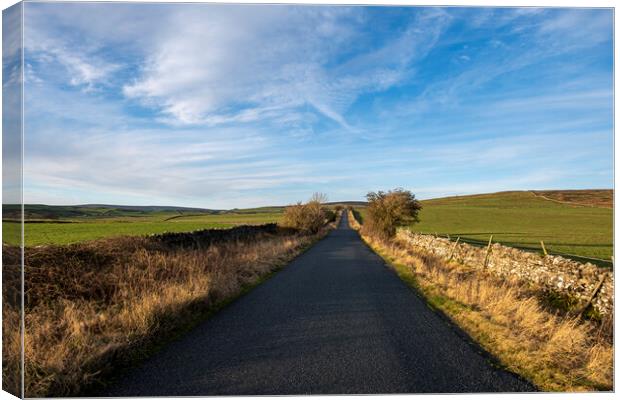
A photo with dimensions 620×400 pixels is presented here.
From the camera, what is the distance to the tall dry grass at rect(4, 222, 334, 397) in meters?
4.23

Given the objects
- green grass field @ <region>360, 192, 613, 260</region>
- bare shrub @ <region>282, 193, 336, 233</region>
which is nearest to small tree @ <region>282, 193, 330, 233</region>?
bare shrub @ <region>282, 193, 336, 233</region>

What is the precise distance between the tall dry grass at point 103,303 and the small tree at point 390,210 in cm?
2113

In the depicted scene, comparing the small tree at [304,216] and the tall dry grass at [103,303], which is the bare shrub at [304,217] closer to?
the small tree at [304,216]

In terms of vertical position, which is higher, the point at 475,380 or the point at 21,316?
the point at 21,316

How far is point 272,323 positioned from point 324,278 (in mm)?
5752

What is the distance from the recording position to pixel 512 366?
192 inches

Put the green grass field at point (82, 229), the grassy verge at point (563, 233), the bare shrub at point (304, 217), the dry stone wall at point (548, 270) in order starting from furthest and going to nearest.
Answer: the bare shrub at point (304, 217) → the grassy verge at point (563, 233) → the dry stone wall at point (548, 270) → the green grass field at point (82, 229)

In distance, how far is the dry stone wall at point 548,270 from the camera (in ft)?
29.1

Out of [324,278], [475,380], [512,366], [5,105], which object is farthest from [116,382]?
A: [324,278]

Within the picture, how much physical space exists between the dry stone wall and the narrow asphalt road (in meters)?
4.50

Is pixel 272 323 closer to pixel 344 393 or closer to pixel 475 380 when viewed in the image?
pixel 344 393

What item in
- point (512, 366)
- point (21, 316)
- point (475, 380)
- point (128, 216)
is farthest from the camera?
point (128, 216)

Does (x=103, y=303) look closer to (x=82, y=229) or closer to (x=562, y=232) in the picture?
(x=82, y=229)

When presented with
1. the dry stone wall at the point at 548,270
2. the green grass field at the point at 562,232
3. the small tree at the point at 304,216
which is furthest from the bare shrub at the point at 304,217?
the dry stone wall at the point at 548,270
